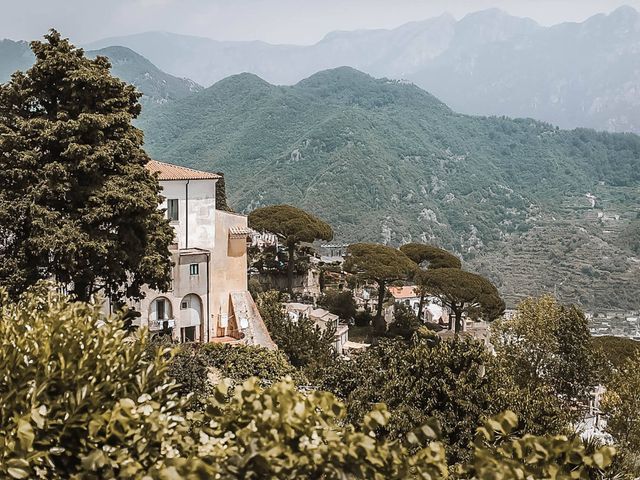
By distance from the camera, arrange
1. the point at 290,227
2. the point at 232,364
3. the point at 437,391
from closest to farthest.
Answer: the point at 437,391, the point at 232,364, the point at 290,227

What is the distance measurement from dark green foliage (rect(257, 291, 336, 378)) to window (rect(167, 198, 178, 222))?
17.4 feet

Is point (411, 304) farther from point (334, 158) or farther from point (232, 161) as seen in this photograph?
point (232, 161)

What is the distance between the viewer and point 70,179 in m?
14.3

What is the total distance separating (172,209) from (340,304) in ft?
68.8

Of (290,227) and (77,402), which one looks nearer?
(77,402)

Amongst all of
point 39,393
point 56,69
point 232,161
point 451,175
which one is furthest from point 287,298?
point 451,175

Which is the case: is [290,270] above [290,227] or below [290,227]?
below

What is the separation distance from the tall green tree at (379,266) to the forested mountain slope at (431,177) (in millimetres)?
53652

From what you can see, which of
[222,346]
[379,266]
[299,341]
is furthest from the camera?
[379,266]

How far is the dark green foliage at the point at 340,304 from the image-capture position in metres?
42.2

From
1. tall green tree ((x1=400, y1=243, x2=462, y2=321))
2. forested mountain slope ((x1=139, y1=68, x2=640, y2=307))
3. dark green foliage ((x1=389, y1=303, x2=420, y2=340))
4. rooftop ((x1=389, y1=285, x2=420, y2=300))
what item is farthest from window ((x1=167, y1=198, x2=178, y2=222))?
forested mountain slope ((x1=139, y1=68, x2=640, y2=307))

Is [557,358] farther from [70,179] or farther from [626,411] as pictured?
[70,179]

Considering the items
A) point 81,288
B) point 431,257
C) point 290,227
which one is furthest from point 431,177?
point 81,288

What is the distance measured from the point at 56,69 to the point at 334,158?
119152 millimetres
